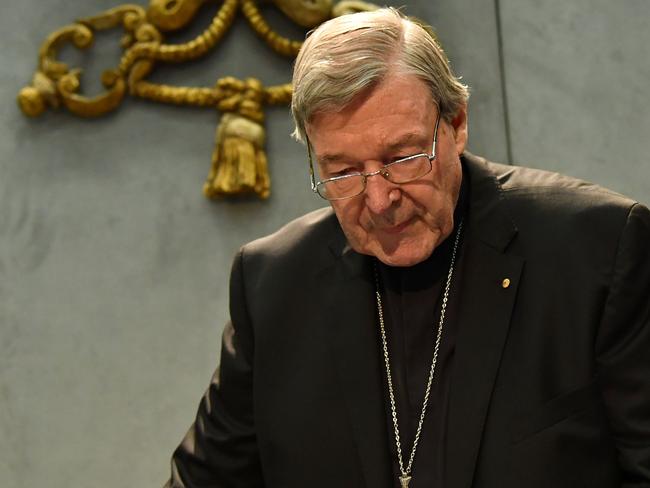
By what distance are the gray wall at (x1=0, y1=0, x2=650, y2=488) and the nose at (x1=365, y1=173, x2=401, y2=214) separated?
110 cm

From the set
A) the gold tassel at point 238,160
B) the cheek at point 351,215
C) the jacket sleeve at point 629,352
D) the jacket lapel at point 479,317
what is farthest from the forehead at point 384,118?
the gold tassel at point 238,160

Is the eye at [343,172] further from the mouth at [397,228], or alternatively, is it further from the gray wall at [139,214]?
the gray wall at [139,214]

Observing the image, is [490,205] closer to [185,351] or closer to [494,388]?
[494,388]

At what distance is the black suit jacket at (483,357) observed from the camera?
189 centimetres

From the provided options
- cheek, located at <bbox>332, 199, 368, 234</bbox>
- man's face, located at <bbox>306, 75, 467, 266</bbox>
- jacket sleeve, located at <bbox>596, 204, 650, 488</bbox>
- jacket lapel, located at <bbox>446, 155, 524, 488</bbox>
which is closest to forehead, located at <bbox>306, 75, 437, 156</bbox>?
man's face, located at <bbox>306, 75, 467, 266</bbox>

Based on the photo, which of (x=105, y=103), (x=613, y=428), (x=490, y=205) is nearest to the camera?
(x=613, y=428)

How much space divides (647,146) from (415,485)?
53.6 inches

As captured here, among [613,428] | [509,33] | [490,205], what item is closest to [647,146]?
[509,33]

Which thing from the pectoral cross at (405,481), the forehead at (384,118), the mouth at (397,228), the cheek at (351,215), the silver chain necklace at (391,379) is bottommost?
the pectoral cross at (405,481)

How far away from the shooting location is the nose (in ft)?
6.17

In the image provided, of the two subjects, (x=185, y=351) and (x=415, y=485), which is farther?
(x=185, y=351)

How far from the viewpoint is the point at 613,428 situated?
191 cm

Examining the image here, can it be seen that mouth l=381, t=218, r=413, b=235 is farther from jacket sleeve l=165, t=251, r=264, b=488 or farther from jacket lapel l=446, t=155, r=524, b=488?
jacket sleeve l=165, t=251, r=264, b=488

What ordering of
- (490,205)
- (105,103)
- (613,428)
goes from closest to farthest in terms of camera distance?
(613,428) → (490,205) → (105,103)
